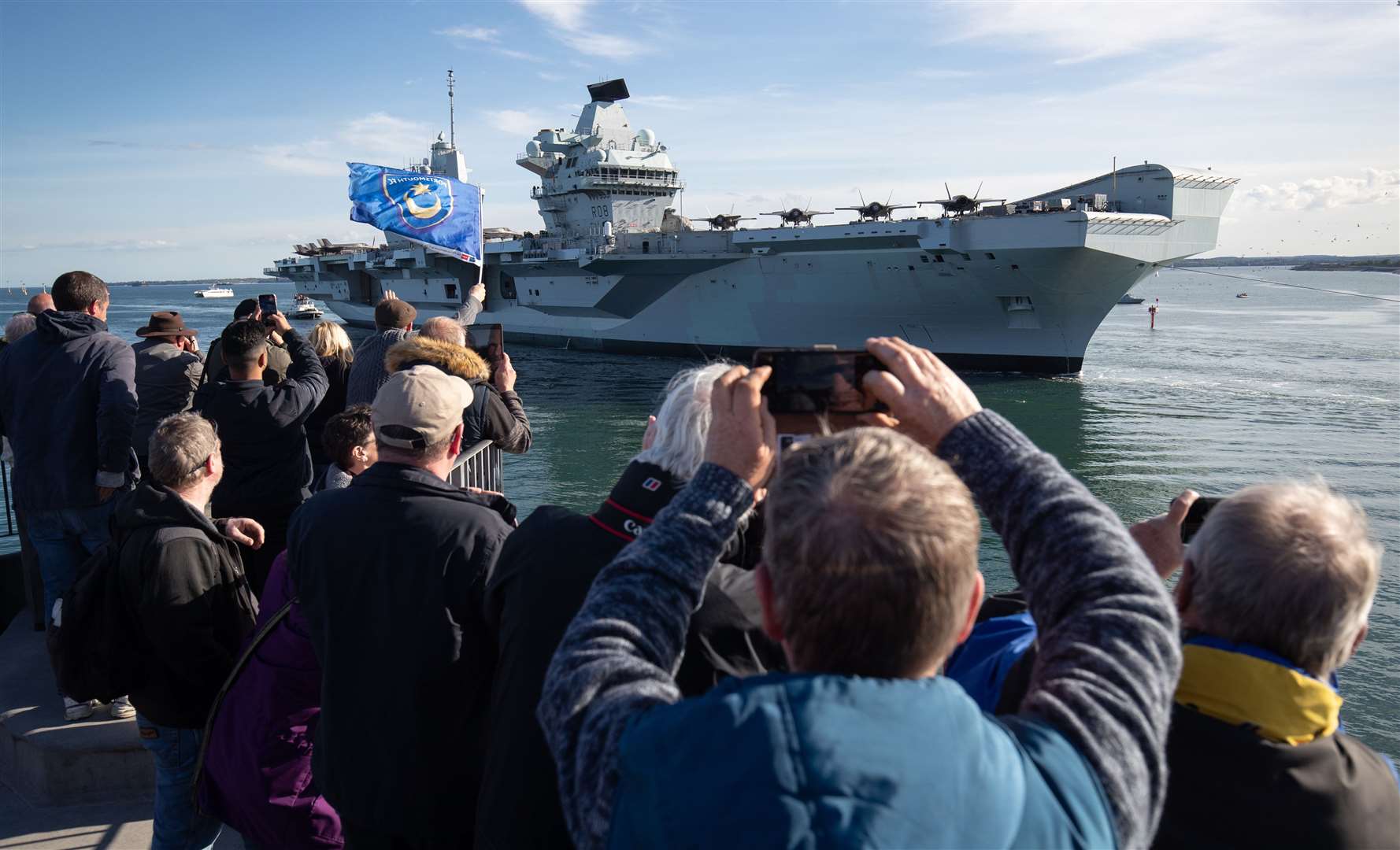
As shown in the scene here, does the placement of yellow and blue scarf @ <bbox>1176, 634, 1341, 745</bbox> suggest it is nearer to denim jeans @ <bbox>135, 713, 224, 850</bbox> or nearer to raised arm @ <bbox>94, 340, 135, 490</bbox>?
denim jeans @ <bbox>135, 713, 224, 850</bbox>

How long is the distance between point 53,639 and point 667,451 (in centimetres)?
209

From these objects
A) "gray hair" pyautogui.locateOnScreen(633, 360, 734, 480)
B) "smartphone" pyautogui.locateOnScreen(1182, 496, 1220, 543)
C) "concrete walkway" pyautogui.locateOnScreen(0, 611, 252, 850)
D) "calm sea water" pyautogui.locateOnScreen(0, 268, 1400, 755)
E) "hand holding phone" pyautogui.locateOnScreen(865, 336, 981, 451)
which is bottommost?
"calm sea water" pyautogui.locateOnScreen(0, 268, 1400, 755)

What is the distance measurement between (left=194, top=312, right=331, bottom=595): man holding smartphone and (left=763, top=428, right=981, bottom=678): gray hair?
3284 millimetres

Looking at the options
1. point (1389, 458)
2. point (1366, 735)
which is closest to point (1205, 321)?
point (1389, 458)

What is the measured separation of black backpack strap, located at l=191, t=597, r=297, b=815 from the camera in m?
2.34

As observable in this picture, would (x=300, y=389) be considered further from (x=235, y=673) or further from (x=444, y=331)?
(x=235, y=673)

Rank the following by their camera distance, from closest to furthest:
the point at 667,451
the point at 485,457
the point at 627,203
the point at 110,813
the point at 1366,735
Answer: the point at 667,451
the point at 110,813
the point at 485,457
the point at 1366,735
the point at 627,203

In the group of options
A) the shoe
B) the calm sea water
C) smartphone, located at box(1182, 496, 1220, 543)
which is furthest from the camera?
the calm sea water

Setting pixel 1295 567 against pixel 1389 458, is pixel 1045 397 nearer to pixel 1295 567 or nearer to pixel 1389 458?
pixel 1389 458

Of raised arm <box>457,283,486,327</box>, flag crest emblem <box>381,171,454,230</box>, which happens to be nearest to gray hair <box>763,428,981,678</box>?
raised arm <box>457,283,486,327</box>

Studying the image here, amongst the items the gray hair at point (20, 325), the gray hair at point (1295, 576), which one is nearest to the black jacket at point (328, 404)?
the gray hair at point (20, 325)

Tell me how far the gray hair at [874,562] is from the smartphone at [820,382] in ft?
1.01

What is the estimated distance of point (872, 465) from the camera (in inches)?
38.7

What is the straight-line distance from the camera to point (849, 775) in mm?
867
